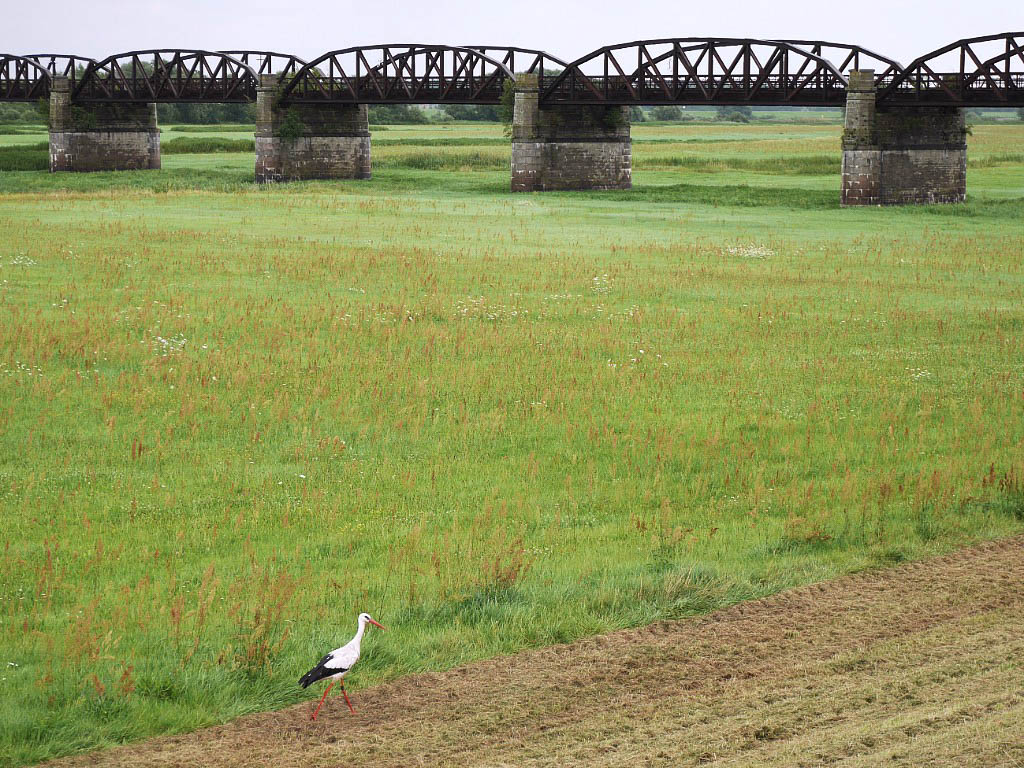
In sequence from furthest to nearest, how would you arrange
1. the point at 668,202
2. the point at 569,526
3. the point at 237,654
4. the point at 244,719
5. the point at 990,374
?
the point at 668,202
the point at 990,374
the point at 569,526
the point at 237,654
the point at 244,719

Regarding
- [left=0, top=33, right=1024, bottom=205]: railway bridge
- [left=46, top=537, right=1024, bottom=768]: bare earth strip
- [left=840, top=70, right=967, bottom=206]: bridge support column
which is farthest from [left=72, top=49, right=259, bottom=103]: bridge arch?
[left=46, top=537, right=1024, bottom=768]: bare earth strip

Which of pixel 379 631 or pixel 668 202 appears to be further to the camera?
pixel 668 202

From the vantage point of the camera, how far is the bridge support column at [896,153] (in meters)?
58.1

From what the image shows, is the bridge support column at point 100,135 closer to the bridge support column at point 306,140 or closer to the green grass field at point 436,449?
the bridge support column at point 306,140

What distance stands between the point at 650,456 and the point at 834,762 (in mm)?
Result: 7701

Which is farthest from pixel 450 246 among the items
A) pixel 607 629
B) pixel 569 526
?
pixel 607 629

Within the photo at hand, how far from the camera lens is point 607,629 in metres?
10.1

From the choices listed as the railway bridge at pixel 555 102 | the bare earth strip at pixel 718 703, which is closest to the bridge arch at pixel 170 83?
the railway bridge at pixel 555 102

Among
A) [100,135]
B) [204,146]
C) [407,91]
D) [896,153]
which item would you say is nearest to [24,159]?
[100,135]

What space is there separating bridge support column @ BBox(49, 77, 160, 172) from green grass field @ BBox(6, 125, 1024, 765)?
5276 cm

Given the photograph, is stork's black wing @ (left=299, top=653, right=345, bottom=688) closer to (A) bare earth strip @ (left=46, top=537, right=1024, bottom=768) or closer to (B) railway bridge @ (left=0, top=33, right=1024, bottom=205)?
(A) bare earth strip @ (left=46, top=537, right=1024, bottom=768)

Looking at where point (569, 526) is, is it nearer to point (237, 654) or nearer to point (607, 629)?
point (607, 629)

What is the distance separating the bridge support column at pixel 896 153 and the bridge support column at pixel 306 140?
30.2 metres

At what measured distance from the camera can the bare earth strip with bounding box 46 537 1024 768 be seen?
779 cm
